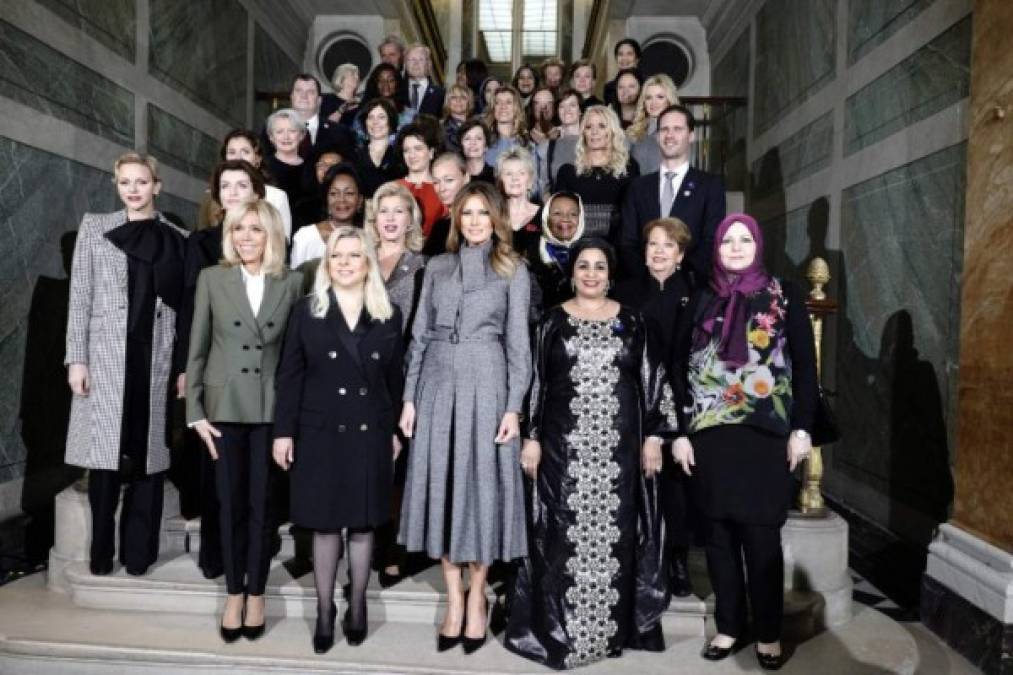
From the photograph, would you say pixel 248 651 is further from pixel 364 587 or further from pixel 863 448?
pixel 863 448

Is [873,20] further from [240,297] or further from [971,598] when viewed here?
[240,297]

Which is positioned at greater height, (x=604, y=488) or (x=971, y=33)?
(x=971, y=33)

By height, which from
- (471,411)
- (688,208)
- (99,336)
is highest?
(688,208)

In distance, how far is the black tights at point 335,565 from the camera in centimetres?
304

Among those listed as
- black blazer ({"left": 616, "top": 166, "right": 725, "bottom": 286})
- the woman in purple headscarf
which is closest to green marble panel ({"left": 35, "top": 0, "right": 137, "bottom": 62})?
black blazer ({"left": 616, "top": 166, "right": 725, "bottom": 286})

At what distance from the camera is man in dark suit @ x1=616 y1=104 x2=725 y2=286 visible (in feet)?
12.9

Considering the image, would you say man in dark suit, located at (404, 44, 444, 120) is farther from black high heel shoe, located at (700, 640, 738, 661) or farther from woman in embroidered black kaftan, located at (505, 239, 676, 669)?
black high heel shoe, located at (700, 640, 738, 661)

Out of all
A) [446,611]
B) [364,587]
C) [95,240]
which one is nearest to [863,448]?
[446,611]

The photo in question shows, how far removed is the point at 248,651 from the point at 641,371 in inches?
72.8

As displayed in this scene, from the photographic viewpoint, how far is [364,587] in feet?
10.3

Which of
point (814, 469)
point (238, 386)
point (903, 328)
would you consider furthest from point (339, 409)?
point (903, 328)

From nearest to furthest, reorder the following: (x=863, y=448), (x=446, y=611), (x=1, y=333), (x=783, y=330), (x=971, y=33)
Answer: (x=783, y=330), (x=446, y=611), (x=971, y=33), (x=1, y=333), (x=863, y=448)

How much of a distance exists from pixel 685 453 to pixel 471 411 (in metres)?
0.82

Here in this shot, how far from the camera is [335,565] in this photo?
307 cm
